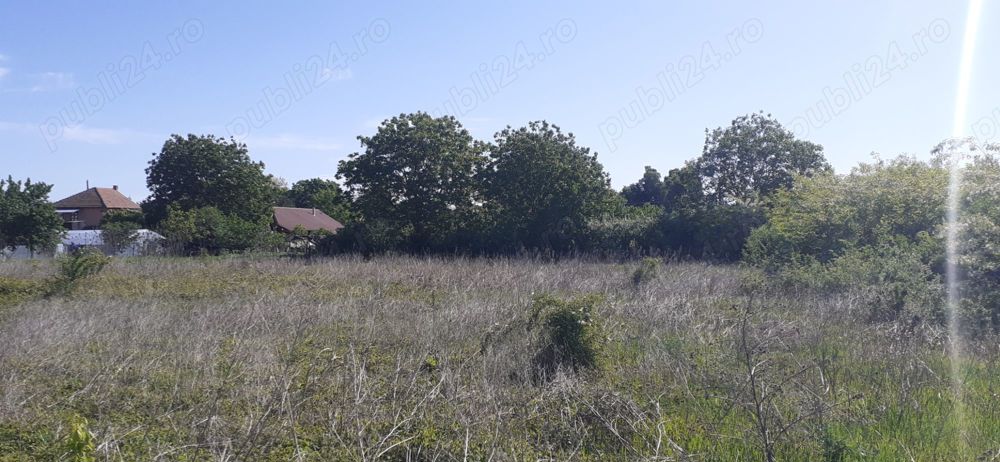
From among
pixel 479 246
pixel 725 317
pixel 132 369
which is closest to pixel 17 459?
pixel 132 369

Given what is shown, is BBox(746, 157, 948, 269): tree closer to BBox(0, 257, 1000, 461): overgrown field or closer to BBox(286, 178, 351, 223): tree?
BBox(0, 257, 1000, 461): overgrown field

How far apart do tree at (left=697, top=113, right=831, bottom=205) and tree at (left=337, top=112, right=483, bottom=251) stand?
1071 centimetres

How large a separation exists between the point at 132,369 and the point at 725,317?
630 centimetres

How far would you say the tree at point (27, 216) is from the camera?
26.1 m

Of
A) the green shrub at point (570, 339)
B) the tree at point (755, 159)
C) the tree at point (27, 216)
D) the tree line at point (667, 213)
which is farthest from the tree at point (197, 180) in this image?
the green shrub at point (570, 339)

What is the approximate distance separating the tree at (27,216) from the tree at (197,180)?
1036 cm

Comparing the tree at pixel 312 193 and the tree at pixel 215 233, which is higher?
the tree at pixel 312 193

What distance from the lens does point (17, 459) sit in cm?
390

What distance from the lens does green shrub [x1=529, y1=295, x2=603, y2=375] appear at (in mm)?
6098

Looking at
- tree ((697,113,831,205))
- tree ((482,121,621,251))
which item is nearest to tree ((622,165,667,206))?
tree ((697,113,831,205))

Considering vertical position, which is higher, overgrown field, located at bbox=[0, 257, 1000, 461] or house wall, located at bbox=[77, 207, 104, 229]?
house wall, located at bbox=[77, 207, 104, 229]

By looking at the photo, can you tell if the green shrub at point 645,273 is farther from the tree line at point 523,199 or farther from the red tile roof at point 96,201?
the red tile roof at point 96,201

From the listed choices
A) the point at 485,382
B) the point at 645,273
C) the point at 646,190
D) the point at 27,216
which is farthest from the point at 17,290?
the point at 646,190

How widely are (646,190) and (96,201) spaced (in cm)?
4262
